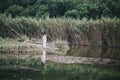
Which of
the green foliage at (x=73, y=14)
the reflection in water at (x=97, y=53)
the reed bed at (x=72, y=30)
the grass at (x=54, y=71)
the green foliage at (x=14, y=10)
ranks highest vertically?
the green foliage at (x=14, y=10)

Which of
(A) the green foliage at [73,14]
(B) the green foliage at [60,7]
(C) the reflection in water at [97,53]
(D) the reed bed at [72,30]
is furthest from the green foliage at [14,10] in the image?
(C) the reflection in water at [97,53]

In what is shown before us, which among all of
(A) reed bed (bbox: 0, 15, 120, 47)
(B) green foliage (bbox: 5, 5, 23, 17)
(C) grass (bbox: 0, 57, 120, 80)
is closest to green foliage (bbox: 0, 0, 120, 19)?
(B) green foliage (bbox: 5, 5, 23, 17)

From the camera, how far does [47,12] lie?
48.5m

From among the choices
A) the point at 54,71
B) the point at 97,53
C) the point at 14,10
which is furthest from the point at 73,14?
the point at 54,71

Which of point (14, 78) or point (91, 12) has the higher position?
point (91, 12)

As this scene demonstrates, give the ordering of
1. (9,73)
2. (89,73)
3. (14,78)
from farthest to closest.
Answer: (89,73), (9,73), (14,78)

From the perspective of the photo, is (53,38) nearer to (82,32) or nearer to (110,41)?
(82,32)

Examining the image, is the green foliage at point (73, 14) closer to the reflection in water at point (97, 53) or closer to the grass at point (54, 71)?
the reflection in water at point (97, 53)

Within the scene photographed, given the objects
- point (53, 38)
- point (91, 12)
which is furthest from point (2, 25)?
point (91, 12)

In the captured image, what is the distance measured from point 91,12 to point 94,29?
15878 mm

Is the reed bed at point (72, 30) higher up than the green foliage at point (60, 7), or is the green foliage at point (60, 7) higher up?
the green foliage at point (60, 7)

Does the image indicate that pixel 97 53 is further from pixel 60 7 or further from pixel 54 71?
pixel 60 7

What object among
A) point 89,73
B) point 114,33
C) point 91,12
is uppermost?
point 91,12

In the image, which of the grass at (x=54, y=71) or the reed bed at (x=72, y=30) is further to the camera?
the reed bed at (x=72, y=30)
